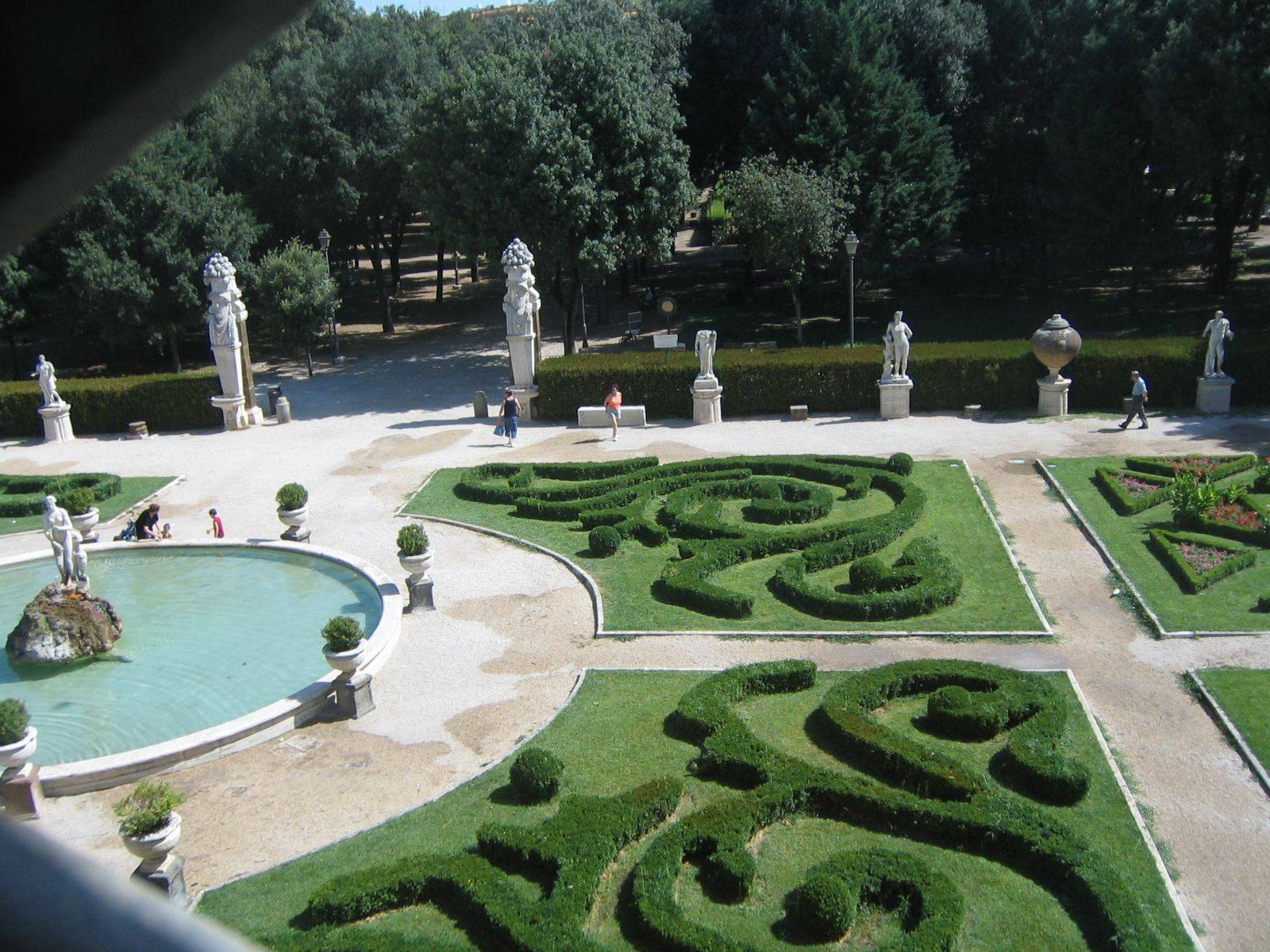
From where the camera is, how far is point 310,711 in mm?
16109

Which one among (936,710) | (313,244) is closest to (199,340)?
(313,244)

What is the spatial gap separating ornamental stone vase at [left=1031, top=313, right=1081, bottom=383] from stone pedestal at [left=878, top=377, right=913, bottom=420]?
338 centimetres

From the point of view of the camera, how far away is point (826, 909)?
10891 millimetres

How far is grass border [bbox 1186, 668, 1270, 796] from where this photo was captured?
13.5 metres

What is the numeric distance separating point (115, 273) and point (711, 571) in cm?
3199

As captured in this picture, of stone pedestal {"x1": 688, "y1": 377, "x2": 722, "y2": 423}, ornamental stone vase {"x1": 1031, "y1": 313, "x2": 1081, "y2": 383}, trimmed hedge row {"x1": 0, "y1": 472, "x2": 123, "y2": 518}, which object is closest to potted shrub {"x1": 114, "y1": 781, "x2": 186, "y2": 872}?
trimmed hedge row {"x1": 0, "y1": 472, "x2": 123, "y2": 518}

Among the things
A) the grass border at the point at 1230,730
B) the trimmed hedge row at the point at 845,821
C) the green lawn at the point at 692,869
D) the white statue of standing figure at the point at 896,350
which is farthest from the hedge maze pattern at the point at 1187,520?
the white statue of standing figure at the point at 896,350

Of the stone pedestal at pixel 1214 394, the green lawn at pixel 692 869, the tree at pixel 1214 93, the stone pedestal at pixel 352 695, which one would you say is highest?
the tree at pixel 1214 93

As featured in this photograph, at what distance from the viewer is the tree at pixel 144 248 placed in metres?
44.3

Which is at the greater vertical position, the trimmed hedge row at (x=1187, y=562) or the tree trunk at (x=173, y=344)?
the tree trunk at (x=173, y=344)

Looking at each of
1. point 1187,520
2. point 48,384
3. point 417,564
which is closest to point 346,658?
point 417,564

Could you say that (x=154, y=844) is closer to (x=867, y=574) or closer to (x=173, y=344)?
(x=867, y=574)

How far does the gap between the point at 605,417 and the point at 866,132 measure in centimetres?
1863

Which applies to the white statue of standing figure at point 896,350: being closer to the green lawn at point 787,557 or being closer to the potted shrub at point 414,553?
the green lawn at point 787,557
